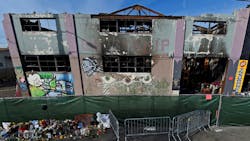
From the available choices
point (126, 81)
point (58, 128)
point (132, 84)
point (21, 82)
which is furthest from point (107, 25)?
point (21, 82)

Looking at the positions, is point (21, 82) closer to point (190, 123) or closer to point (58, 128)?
point (58, 128)

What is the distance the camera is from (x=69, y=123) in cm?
678

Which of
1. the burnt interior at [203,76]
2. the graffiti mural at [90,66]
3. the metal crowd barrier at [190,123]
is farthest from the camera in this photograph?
the burnt interior at [203,76]

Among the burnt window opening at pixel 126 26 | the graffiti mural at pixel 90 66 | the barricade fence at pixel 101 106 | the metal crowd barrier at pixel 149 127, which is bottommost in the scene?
the metal crowd barrier at pixel 149 127

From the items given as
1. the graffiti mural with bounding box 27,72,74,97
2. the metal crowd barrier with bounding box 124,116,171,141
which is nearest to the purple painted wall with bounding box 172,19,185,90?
the metal crowd barrier with bounding box 124,116,171,141

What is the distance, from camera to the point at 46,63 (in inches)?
389

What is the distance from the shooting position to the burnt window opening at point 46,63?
32.0 feet

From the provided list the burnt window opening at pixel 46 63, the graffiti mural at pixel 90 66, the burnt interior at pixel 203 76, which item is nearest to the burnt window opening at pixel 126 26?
the graffiti mural at pixel 90 66

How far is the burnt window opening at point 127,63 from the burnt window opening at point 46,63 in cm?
311

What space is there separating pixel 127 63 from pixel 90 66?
287cm

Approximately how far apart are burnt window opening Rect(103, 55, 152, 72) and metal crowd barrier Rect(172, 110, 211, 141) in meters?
4.64

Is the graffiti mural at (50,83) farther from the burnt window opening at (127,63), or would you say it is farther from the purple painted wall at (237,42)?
the purple painted wall at (237,42)

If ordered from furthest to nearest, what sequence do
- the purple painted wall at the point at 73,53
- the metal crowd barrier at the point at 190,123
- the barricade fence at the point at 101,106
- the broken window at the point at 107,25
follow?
the broken window at the point at 107,25 < the purple painted wall at the point at 73,53 < the barricade fence at the point at 101,106 < the metal crowd barrier at the point at 190,123

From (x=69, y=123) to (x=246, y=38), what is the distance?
13.9m
